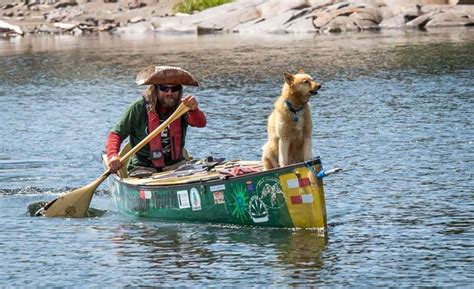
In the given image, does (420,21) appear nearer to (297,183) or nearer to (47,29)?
(47,29)

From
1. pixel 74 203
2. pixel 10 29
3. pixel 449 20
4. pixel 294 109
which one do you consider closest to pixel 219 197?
pixel 294 109

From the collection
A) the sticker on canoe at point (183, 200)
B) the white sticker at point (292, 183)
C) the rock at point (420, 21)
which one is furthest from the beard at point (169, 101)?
the rock at point (420, 21)

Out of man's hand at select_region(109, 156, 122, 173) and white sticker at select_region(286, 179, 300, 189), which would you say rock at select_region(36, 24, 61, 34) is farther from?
white sticker at select_region(286, 179, 300, 189)

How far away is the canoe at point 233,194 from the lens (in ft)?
50.8

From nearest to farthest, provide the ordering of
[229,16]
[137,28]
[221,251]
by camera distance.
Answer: [221,251] → [229,16] → [137,28]

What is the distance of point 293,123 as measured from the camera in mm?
15766

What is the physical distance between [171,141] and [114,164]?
831mm

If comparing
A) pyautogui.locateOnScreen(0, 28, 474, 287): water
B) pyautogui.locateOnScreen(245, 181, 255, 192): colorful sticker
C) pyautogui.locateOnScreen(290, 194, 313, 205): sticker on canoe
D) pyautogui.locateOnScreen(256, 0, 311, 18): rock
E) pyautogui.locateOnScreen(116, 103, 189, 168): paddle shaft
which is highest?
pyautogui.locateOnScreen(116, 103, 189, 168): paddle shaft

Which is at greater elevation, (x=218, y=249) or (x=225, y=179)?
(x=225, y=179)

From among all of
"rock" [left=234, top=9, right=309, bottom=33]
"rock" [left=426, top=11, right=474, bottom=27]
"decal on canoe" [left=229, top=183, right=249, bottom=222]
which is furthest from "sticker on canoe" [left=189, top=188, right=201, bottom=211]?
"rock" [left=234, top=9, right=309, bottom=33]

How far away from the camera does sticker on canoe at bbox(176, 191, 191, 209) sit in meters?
16.6

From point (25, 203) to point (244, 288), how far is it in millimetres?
6935

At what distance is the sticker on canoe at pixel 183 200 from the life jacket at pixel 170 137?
102 cm

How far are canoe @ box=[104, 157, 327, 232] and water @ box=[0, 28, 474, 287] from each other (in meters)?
0.18
